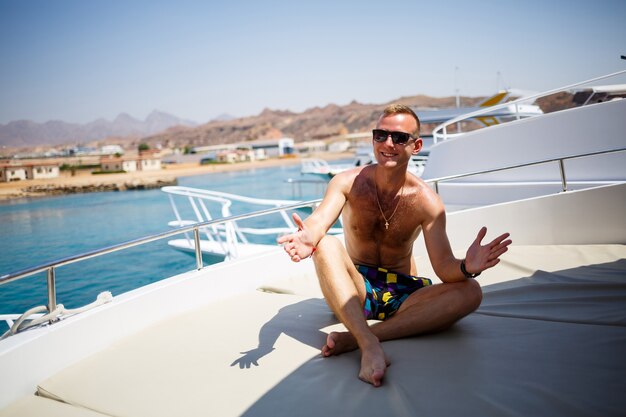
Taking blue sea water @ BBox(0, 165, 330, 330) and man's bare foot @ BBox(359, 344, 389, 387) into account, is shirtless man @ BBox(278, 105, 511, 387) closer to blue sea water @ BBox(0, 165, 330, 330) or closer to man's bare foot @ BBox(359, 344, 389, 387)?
man's bare foot @ BBox(359, 344, 389, 387)

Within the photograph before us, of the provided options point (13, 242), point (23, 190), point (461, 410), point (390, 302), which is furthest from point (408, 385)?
point (23, 190)

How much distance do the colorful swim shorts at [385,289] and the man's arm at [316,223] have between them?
403mm

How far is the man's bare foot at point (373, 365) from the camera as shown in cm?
166

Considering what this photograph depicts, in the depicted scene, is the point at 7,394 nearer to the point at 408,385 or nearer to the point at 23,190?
the point at 408,385

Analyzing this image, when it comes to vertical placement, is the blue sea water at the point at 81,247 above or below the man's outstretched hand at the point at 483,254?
below

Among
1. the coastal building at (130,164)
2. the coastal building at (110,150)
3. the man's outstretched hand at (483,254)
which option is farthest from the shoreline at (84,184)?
the man's outstretched hand at (483,254)

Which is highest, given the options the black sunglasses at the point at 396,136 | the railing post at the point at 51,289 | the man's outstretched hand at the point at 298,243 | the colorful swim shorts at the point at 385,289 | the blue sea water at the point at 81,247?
the black sunglasses at the point at 396,136

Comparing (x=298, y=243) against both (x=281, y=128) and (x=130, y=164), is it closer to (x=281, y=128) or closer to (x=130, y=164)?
(x=130, y=164)

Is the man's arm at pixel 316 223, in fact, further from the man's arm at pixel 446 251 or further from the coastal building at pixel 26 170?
the coastal building at pixel 26 170

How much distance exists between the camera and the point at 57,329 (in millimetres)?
2125

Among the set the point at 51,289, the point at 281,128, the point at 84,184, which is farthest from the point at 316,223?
the point at 281,128

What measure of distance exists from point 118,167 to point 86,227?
139ft

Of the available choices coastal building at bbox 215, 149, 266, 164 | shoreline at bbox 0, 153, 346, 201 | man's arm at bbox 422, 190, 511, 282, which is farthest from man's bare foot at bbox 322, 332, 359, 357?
coastal building at bbox 215, 149, 266, 164

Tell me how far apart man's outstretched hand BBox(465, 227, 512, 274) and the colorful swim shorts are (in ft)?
1.50
